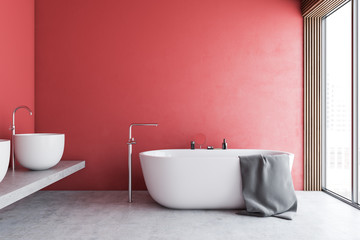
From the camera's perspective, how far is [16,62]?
358cm

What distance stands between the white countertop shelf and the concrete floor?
1.20ft

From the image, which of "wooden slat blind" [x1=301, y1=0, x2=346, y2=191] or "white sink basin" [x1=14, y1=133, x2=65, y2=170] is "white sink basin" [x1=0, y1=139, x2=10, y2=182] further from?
"wooden slat blind" [x1=301, y1=0, x2=346, y2=191]

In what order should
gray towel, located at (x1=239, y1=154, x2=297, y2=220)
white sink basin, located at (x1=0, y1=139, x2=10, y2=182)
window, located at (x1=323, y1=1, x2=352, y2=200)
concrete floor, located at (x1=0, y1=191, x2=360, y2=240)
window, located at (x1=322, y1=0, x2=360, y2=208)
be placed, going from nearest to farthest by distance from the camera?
white sink basin, located at (x1=0, y1=139, x2=10, y2=182) → concrete floor, located at (x1=0, y1=191, x2=360, y2=240) → gray towel, located at (x1=239, y1=154, x2=297, y2=220) → window, located at (x1=322, y1=0, x2=360, y2=208) → window, located at (x1=323, y1=1, x2=352, y2=200)

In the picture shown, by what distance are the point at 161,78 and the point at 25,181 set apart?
210cm

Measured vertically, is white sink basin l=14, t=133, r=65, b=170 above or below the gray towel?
above

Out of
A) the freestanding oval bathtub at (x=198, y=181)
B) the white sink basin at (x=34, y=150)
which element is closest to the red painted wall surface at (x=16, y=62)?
the white sink basin at (x=34, y=150)

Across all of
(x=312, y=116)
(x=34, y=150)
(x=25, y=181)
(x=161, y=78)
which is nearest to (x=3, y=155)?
(x=25, y=181)

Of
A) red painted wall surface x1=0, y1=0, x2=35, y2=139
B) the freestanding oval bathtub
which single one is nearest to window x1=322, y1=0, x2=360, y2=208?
the freestanding oval bathtub

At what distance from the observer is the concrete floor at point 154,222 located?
2438 mm

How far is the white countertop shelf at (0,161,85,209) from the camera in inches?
85.5

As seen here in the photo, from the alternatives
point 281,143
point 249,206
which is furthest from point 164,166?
point 281,143

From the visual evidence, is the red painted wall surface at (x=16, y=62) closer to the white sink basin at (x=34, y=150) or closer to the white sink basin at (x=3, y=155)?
the white sink basin at (x=34, y=150)

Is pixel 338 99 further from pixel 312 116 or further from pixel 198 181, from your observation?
pixel 198 181

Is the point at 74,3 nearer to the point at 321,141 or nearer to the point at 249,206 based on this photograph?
the point at 249,206
